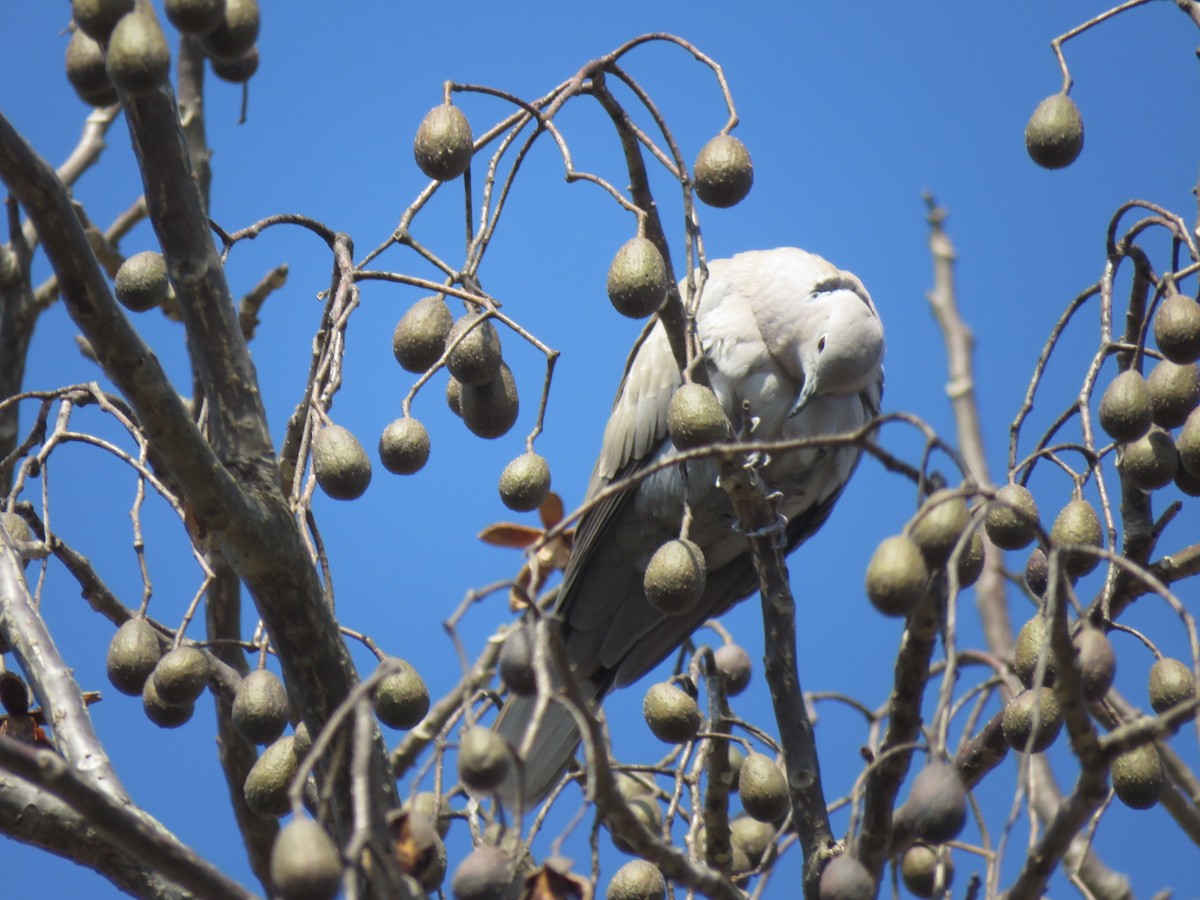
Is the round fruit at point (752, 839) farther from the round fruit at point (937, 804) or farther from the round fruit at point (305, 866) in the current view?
the round fruit at point (305, 866)

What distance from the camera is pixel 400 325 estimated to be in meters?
2.49

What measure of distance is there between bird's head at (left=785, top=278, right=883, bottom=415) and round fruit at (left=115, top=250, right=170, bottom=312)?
1.98 m

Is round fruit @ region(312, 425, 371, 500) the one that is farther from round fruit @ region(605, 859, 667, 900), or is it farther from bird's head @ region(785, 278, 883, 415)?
bird's head @ region(785, 278, 883, 415)

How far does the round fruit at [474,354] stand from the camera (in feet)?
8.02

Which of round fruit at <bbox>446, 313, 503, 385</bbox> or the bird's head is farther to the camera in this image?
the bird's head

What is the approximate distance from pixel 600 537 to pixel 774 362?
29.6 inches

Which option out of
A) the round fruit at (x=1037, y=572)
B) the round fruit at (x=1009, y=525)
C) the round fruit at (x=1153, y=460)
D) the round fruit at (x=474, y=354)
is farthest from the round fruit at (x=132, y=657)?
the round fruit at (x=1153, y=460)

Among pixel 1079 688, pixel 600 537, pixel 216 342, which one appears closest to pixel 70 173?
pixel 600 537

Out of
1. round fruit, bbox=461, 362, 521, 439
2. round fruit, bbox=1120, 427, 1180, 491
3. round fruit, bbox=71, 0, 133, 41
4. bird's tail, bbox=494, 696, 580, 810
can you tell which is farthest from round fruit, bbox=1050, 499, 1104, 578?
bird's tail, bbox=494, 696, 580, 810

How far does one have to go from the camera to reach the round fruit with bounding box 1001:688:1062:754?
7.42 feet

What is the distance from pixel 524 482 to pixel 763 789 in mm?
809

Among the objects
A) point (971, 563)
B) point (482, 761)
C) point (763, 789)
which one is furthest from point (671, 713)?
point (482, 761)

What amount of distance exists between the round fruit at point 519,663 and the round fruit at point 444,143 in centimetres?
89

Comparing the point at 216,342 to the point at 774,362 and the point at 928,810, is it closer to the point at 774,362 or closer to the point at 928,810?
the point at 928,810
